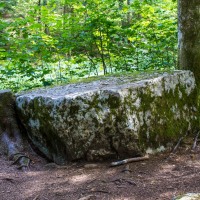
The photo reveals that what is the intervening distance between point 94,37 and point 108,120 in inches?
165

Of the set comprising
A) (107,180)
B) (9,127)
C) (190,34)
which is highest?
(190,34)

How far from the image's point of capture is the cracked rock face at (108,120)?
11.8 feet

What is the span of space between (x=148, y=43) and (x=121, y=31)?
95 cm

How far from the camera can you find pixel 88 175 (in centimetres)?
335

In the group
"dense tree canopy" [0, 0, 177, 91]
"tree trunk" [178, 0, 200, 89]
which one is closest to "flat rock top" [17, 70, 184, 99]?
"tree trunk" [178, 0, 200, 89]

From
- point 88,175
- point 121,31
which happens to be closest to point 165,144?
point 88,175

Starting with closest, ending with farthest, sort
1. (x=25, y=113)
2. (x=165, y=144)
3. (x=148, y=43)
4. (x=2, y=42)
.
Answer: (x=165, y=144) < (x=25, y=113) < (x=2, y=42) < (x=148, y=43)

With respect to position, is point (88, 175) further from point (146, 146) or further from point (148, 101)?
point (148, 101)

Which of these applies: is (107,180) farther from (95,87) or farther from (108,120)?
(95,87)

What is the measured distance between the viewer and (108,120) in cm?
360

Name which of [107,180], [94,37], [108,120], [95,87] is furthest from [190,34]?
[94,37]

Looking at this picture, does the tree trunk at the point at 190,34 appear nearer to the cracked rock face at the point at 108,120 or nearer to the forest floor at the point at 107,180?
the cracked rock face at the point at 108,120

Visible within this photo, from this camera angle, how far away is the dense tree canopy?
267 inches

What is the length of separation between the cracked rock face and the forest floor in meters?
0.20
